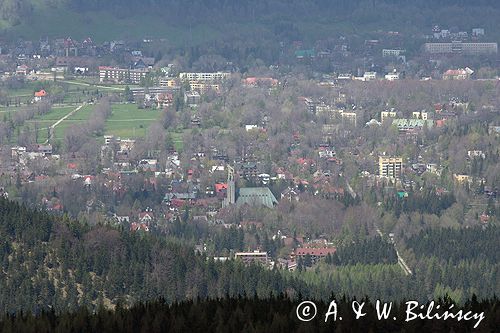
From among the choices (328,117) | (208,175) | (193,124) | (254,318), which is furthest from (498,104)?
(254,318)

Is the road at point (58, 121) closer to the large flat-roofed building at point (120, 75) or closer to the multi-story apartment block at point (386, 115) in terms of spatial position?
the large flat-roofed building at point (120, 75)

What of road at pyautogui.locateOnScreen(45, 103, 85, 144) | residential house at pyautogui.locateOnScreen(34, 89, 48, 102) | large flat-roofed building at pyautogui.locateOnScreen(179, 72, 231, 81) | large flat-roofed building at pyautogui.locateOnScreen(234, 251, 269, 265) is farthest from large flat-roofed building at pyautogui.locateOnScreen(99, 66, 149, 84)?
large flat-roofed building at pyautogui.locateOnScreen(234, 251, 269, 265)

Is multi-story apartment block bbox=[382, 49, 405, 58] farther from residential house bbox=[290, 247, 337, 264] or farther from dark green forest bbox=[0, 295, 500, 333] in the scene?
dark green forest bbox=[0, 295, 500, 333]

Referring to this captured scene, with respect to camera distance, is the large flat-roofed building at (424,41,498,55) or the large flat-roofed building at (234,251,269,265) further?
the large flat-roofed building at (424,41,498,55)

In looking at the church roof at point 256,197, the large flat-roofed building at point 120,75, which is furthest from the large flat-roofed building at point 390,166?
the large flat-roofed building at point 120,75

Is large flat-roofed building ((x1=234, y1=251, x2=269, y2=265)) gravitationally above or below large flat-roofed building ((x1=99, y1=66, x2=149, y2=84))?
above

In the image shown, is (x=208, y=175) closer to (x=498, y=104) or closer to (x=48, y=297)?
(x=498, y=104)
